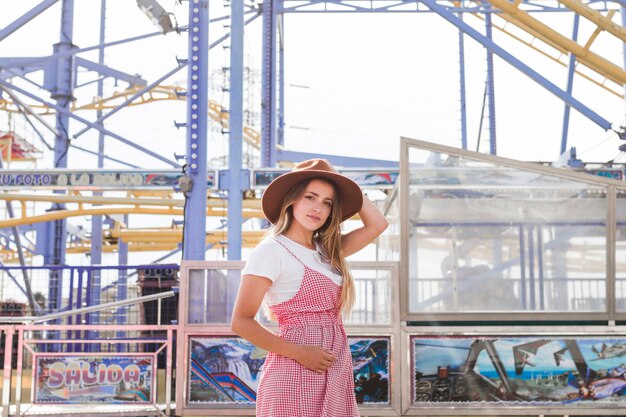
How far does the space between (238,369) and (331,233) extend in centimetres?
503

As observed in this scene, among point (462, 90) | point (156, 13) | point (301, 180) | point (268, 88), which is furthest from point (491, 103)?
point (301, 180)

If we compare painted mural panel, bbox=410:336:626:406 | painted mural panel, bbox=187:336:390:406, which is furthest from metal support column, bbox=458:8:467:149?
painted mural panel, bbox=187:336:390:406

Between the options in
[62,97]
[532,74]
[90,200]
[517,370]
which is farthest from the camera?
[62,97]

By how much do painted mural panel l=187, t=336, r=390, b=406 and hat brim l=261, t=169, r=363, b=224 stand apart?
184 inches

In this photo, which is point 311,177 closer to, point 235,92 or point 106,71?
point 235,92

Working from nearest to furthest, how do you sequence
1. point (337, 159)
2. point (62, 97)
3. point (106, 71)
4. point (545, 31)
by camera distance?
point (545, 31) < point (62, 97) < point (106, 71) < point (337, 159)

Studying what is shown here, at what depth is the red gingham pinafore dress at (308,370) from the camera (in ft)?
8.68

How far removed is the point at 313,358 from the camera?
8.73ft

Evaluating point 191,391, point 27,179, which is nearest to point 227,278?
point 191,391

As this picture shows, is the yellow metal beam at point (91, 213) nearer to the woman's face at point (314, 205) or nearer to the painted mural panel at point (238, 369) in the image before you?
the painted mural panel at point (238, 369)

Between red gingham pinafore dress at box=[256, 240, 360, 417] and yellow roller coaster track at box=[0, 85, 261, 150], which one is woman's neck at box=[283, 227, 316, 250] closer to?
red gingham pinafore dress at box=[256, 240, 360, 417]

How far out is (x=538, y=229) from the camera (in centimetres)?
791

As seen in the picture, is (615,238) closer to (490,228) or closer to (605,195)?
(605,195)

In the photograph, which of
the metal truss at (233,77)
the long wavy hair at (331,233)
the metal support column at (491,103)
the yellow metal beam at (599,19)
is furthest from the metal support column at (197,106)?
the metal support column at (491,103)
